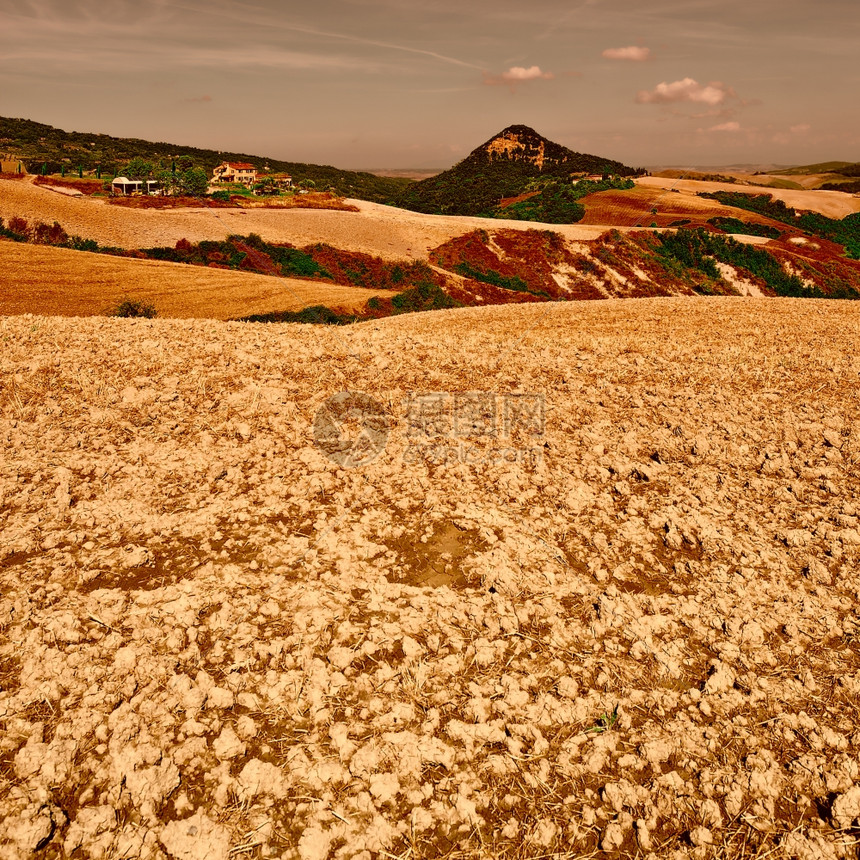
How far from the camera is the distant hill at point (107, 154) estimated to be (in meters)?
106

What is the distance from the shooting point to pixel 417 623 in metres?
6.00

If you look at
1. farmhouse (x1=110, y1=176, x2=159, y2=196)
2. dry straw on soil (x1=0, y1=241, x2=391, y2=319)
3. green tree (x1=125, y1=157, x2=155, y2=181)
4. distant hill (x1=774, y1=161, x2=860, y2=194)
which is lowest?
dry straw on soil (x1=0, y1=241, x2=391, y2=319)

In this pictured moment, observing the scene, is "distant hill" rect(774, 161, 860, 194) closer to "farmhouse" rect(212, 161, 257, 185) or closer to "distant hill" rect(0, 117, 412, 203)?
"distant hill" rect(0, 117, 412, 203)

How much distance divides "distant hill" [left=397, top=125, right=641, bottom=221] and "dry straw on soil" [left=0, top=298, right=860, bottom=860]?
10644 centimetres

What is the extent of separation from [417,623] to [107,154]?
150980 mm

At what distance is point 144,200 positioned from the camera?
2542 inches

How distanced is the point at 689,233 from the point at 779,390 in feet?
220

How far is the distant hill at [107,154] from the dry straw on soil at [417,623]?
4041 inches

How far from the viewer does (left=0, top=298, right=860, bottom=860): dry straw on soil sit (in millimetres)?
4363
